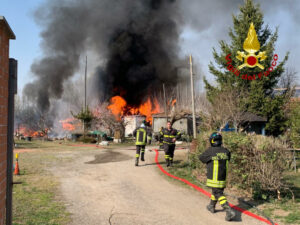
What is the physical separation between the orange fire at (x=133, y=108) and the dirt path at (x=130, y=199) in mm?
29269

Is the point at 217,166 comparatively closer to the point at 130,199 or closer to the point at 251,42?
the point at 130,199

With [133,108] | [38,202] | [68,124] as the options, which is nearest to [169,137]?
[38,202]

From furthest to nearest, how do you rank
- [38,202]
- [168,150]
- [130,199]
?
1. [168,150]
2. [130,199]
3. [38,202]

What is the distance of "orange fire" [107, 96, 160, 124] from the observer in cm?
3980

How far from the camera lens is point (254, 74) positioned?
22.0 metres

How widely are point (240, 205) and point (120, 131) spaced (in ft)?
74.5

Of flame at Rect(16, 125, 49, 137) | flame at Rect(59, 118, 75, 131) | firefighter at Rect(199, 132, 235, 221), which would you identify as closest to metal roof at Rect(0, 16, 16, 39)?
firefighter at Rect(199, 132, 235, 221)

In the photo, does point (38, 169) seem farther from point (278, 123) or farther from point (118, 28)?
point (118, 28)

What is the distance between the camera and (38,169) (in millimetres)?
9539

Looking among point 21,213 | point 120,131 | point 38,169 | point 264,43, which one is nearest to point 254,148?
point 21,213

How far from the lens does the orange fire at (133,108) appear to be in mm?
39797

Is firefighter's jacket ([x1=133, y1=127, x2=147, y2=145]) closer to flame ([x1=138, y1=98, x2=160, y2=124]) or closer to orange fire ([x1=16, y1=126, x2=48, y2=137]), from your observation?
orange fire ([x1=16, y1=126, x2=48, y2=137])

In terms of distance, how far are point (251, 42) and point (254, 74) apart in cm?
267

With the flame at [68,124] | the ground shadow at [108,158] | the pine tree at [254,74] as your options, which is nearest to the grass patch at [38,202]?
the ground shadow at [108,158]
